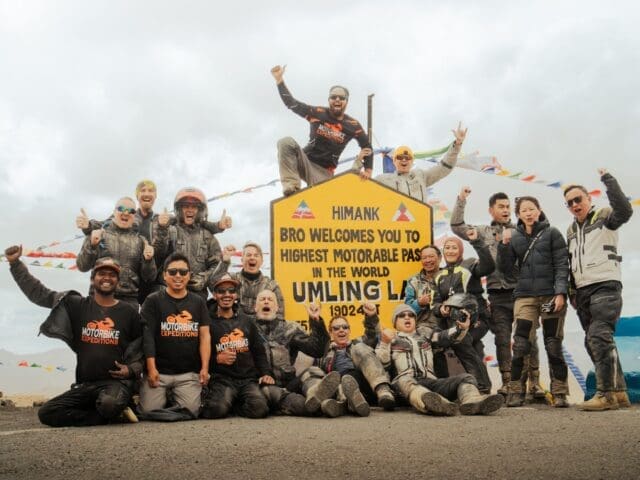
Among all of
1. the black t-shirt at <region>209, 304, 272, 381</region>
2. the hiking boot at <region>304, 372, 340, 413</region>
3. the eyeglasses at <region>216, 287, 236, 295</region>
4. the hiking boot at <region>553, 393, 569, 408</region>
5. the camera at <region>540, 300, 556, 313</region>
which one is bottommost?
the hiking boot at <region>553, 393, 569, 408</region>

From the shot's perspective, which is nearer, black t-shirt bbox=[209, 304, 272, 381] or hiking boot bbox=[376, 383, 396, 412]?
hiking boot bbox=[376, 383, 396, 412]

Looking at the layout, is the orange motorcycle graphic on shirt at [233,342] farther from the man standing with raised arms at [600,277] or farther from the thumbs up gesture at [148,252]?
the man standing with raised arms at [600,277]

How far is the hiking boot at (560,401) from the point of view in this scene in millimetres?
6602

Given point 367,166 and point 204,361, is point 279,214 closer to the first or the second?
point 367,166

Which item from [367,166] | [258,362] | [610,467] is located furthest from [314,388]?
[367,166]

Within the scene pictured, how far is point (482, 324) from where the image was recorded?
7477mm

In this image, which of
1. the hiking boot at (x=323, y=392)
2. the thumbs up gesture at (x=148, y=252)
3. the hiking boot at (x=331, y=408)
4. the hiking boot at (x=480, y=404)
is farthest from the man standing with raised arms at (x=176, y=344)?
the hiking boot at (x=480, y=404)

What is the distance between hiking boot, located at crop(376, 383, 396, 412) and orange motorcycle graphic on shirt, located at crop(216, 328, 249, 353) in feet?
4.24

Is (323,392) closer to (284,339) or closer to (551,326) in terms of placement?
(284,339)

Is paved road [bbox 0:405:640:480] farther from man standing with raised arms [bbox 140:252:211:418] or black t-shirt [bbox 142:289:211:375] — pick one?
black t-shirt [bbox 142:289:211:375]

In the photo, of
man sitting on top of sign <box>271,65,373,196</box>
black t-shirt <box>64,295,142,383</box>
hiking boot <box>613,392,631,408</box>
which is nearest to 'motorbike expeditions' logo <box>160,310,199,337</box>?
black t-shirt <box>64,295,142,383</box>

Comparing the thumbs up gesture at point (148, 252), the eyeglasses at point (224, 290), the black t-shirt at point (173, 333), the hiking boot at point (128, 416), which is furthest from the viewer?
the thumbs up gesture at point (148, 252)

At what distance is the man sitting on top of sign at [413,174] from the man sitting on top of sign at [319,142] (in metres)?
0.39

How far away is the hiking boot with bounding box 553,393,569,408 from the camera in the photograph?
6.60 m
